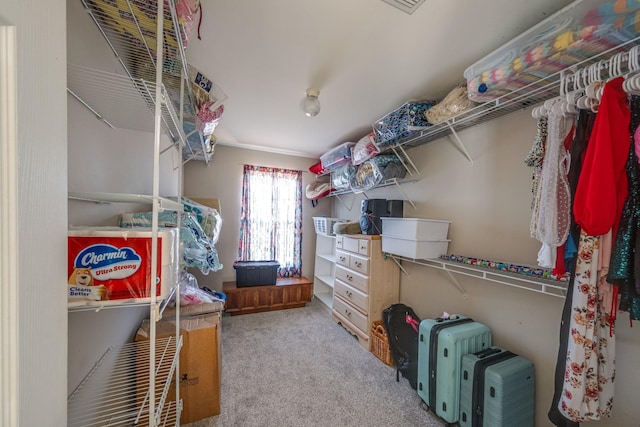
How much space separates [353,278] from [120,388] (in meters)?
1.95

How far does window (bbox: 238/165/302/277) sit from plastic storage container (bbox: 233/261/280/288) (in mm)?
290

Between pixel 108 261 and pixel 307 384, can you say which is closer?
pixel 108 261

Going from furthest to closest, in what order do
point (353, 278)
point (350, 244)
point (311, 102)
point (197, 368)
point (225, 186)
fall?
point (225, 186) < point (350, 244) < point (353, 278) < point (311, 102) < point (197, 368)

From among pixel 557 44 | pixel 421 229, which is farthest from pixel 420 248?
pixel 557 44

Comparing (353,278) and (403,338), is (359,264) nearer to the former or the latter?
(353,278)

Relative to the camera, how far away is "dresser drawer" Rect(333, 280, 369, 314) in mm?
2367

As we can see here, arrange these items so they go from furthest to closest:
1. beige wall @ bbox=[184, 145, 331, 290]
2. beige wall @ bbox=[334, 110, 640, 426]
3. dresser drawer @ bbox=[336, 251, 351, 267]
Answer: beige wall @ bbox=[184, 145, 331, 290] → dresser drawer @ bbox=[336, 251, 351, 267] → beige wall @ bbox=[334, 110, 640, 426]

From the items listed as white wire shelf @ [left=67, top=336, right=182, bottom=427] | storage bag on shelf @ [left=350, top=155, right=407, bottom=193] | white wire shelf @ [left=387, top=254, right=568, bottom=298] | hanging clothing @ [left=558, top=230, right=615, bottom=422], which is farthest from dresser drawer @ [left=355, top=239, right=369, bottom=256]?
white wire shelf @ [left=67, top=336, right=182, bottom=427]

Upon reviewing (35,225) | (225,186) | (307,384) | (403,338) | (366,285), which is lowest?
(307,384)

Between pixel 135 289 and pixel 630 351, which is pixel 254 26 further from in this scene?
pixel 630 351

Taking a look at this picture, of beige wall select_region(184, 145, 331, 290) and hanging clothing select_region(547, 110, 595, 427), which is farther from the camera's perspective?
beige wall select_region(184, 145, 331, 290)

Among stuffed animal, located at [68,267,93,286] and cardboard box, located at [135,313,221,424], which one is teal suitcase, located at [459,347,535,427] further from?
stuffed animal, located at [68,267,93,286]

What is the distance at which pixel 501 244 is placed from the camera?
1611 mm

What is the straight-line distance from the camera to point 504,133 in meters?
1.60
